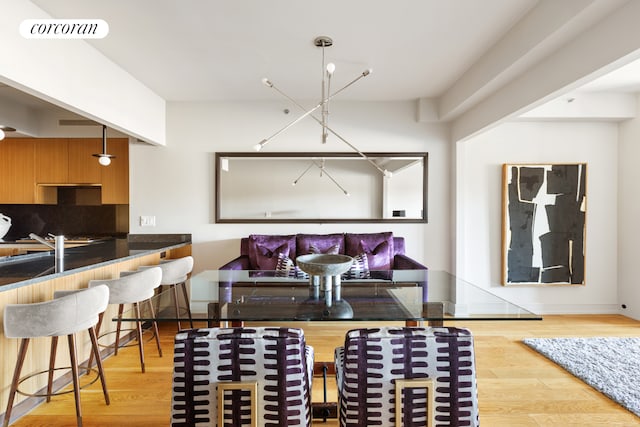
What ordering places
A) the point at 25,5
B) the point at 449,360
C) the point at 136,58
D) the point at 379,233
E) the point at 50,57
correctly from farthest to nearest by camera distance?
the point at 379,233
the point at 136,58
the point at 50,57
the point at 25,5
the point at 449,360


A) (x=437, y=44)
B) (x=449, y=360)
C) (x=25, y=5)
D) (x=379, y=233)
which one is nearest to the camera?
(x=449, y=360)

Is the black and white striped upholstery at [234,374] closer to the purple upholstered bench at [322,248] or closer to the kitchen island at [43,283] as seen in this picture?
the kitchen island at [43,283]

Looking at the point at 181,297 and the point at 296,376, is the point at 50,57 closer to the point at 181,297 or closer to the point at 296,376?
the point at 181,297

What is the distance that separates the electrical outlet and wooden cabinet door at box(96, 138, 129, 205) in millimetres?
594

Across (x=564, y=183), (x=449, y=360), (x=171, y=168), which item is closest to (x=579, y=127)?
(x=564, y=183)

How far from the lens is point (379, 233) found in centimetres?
412

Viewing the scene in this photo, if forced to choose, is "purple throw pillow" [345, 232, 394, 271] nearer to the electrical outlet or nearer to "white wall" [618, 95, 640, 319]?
the electrical outlet

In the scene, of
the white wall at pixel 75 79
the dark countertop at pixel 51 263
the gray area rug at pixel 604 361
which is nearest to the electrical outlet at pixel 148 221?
the dark countertop at pixel 51 263

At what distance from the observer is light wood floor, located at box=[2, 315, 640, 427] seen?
211 centimetres

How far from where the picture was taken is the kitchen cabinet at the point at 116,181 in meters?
4.57

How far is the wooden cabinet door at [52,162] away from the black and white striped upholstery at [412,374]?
4862mm

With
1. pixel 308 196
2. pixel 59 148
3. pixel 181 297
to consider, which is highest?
pixel 59 148

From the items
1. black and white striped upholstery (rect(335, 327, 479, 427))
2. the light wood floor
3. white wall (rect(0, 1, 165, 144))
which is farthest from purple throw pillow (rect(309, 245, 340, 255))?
black and white striped upholstery (rect(335, 327, 479, 427))

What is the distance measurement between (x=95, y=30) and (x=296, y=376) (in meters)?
2.47
